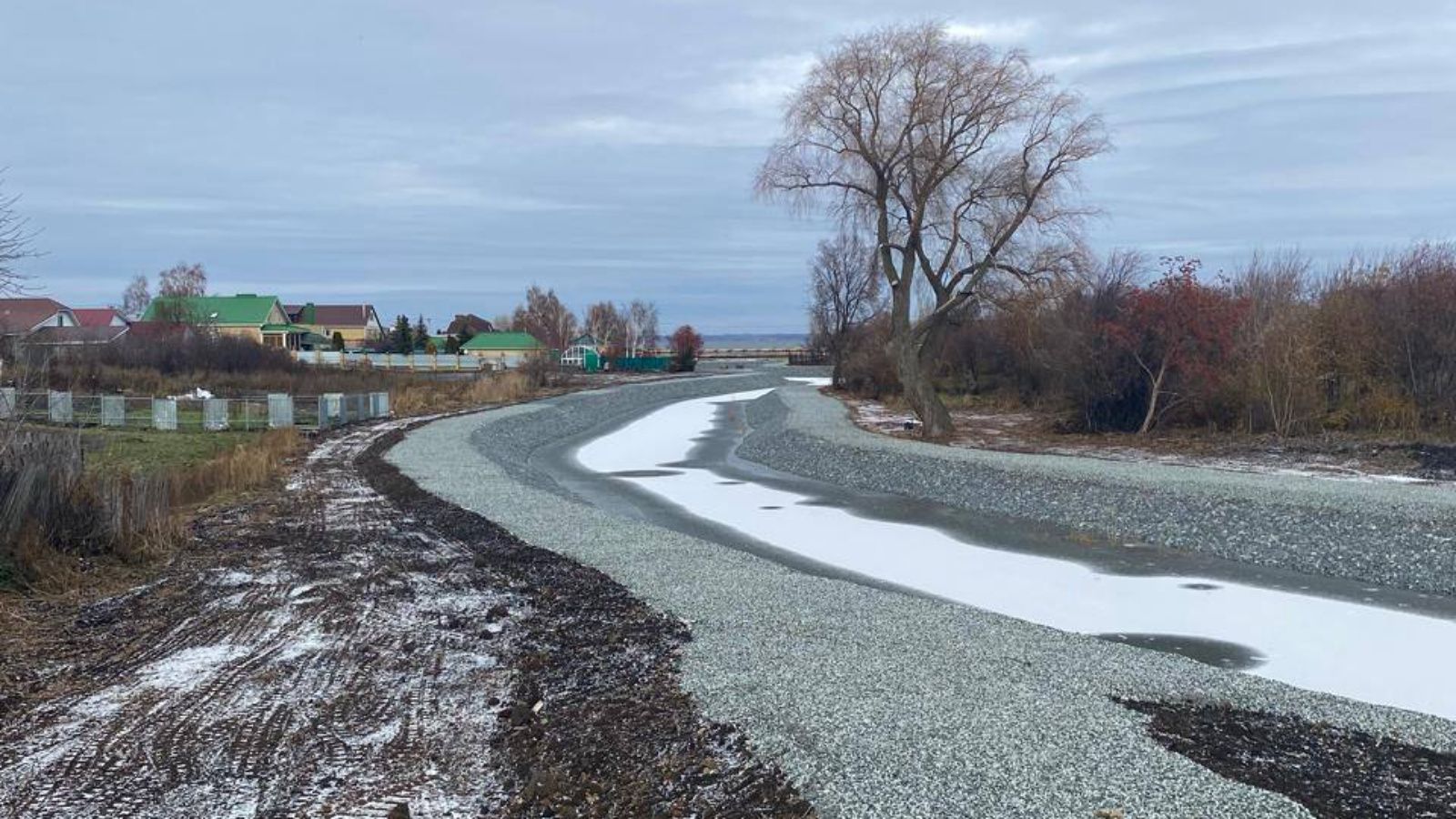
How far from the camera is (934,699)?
6.84 meters

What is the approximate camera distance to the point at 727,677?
24.4ft

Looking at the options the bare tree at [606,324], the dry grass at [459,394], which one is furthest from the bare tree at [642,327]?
the dry grass at [459,394]

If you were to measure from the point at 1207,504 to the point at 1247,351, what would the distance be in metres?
12.2

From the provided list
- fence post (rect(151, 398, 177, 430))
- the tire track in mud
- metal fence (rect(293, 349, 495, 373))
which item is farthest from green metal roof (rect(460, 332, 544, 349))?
the tire track in mud

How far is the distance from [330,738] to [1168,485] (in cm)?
1375

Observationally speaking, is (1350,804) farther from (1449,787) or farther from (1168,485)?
(1168,485)

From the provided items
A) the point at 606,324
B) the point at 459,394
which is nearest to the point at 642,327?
the point at 606,324

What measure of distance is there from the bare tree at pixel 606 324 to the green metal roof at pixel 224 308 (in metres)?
34.1

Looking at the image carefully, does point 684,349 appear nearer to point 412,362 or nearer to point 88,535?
point 412,362

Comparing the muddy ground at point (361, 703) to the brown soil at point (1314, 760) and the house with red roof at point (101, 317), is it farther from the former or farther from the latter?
the house with red roof at point (101, 317)

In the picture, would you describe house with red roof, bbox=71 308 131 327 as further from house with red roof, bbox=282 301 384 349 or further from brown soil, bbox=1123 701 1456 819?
brown soil, bbox=1123 701 1456 819

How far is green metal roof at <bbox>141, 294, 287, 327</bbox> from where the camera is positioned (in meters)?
76.1

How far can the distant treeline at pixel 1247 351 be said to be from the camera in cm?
2470

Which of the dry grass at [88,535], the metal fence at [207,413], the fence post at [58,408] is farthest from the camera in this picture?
the fence post at [58,408]
